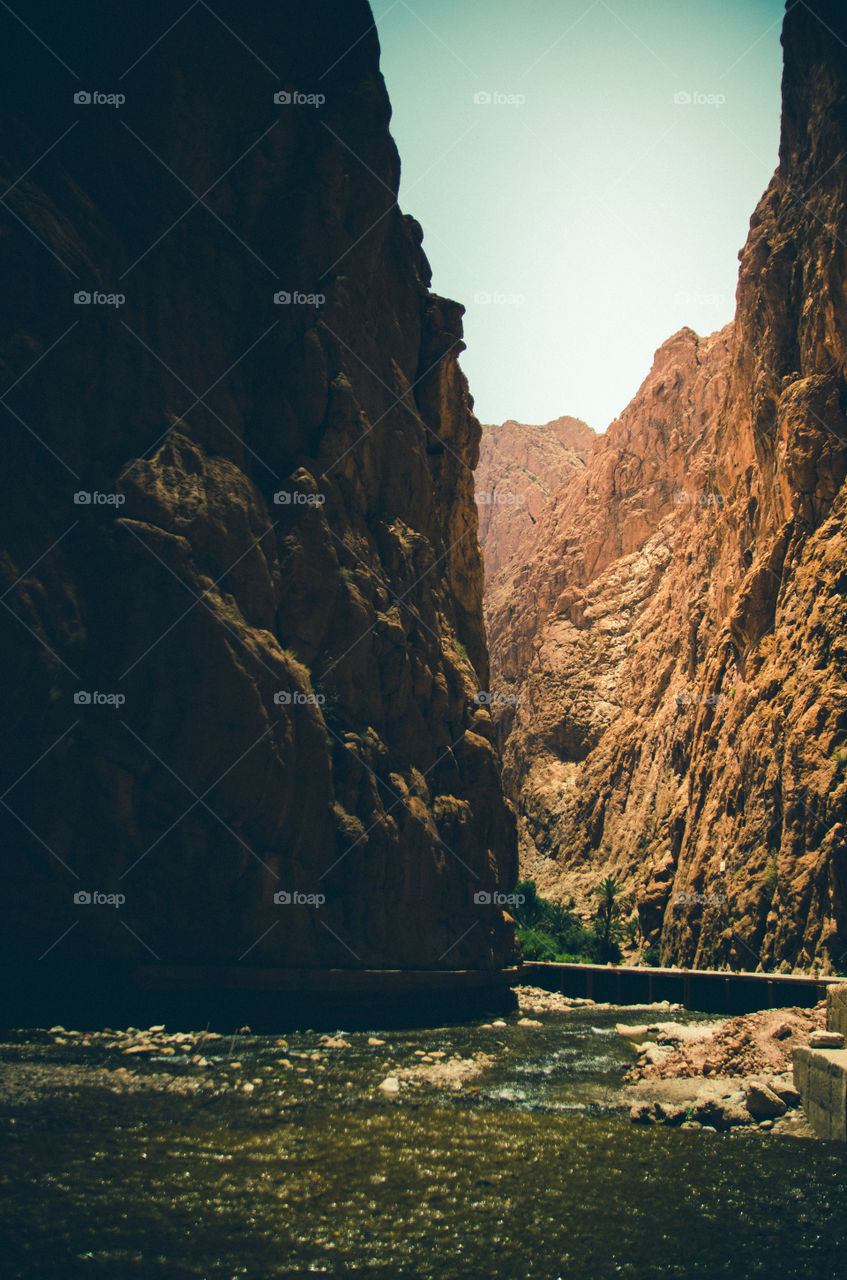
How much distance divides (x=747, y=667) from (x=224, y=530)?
123 ft

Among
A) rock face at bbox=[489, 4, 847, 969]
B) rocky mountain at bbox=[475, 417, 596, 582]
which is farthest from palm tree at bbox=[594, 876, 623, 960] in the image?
rocky mountain at bbox=[475, 417, 596, 582]

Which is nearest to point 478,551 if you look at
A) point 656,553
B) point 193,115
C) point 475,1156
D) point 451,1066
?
point 193,115

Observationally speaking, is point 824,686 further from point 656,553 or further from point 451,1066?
point 656,553

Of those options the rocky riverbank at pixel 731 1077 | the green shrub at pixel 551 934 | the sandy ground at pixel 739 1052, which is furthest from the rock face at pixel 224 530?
the green shrub at pixel 551 934

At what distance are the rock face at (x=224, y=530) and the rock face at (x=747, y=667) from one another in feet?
51.2

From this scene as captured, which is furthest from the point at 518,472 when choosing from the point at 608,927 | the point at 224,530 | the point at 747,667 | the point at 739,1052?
the point at 739,1052

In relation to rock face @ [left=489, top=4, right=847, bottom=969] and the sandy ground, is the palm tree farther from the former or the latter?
the sandy ground

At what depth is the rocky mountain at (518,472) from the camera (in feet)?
510

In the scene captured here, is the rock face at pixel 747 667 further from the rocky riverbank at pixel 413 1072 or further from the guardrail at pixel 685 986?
the rocky riverbank at pixel 413 1072

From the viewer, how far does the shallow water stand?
848 centimetres

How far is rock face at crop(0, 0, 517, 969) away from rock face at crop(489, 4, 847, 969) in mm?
15591

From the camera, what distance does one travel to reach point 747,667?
53.5 m

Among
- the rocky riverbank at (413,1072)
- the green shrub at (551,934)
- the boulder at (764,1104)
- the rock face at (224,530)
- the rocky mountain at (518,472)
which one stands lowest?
the green shrub at (551,934)

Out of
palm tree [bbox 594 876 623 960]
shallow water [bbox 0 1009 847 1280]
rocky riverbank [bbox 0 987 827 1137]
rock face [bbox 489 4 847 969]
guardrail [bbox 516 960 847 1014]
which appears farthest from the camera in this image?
palm tree [bbox 594 876 623 960]
